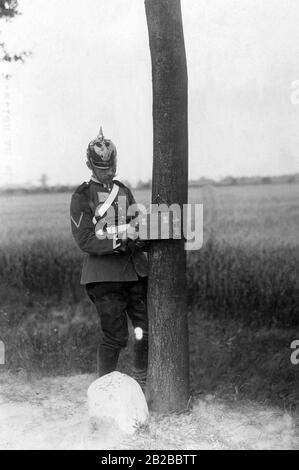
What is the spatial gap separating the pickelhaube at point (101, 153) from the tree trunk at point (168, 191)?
0.30 metres

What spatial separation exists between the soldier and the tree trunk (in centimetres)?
18

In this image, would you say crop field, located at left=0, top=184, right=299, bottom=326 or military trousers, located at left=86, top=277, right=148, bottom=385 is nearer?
military trousers, located at left=86, top=277, right=148, bottom=385

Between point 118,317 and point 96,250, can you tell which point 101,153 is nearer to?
point 96,250

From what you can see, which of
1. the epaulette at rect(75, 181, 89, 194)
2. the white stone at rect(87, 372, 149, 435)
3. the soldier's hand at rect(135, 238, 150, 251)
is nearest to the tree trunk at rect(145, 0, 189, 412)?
the soldier's hand at rect(135, 238, 150, 251)

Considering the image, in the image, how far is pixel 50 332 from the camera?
633 centimetres

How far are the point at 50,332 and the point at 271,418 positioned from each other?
2.68 metres

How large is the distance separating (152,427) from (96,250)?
3.64ft

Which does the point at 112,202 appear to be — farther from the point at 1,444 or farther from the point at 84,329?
the point at 84,329

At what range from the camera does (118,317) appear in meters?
4.20

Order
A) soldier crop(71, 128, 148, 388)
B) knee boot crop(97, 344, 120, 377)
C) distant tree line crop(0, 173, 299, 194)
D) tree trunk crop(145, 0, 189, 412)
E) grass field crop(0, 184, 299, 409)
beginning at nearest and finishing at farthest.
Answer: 1. tree trunk crop(145, 0, 189, 412)
2. soldier crop(71, 128, 148, 388)
3. knee boot crop(97, 344, 120, 377)
4. grass field crop(0, 184, 299, 409)
5. distant tree line crop(0, 173, 299, 194)

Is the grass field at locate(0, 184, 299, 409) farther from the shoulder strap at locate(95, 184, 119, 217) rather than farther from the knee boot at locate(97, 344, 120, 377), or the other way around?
the shoulder strap at locate(95, 184, 119, 217)

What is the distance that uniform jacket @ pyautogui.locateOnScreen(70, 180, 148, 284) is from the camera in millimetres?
4105

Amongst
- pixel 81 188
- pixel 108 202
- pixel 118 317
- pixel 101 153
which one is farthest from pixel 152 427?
pixel 101 153
